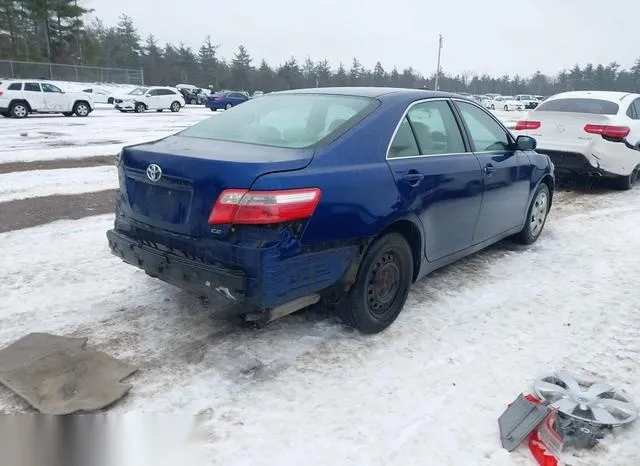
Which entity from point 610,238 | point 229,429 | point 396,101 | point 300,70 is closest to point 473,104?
point 396,101

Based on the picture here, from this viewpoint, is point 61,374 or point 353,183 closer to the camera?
point 61,374

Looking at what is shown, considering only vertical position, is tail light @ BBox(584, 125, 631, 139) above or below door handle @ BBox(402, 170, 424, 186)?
above

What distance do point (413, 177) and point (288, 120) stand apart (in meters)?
0.99

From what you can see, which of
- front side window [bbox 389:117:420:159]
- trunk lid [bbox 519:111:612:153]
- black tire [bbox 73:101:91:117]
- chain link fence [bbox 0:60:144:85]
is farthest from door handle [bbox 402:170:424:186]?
chain link fence [bbox 0:60:144:85]

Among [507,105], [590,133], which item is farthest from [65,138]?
[507,105]

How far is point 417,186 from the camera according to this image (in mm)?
3758

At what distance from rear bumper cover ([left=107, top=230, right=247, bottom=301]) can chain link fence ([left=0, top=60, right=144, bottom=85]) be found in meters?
40.9

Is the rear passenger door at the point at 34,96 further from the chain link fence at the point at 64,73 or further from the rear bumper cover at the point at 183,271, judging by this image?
the rear bumper cover at the point at 183,271

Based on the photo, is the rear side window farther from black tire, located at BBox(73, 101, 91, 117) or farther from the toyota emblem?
black tire, located at BBox(73, 101, 91, 117)

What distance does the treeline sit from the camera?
49.4 metres

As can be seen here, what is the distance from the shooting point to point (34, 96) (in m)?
23.3

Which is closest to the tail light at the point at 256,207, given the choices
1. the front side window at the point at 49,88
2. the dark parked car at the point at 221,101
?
the front side window at the point at 49,88

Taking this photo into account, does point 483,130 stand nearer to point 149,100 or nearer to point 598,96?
point 598,96

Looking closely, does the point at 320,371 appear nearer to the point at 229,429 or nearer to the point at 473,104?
the point at 229,429
